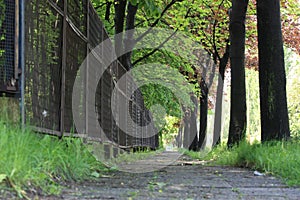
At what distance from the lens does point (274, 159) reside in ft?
22.6

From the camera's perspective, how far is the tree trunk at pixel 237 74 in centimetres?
1313

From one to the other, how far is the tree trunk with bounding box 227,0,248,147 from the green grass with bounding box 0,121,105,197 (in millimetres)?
8235

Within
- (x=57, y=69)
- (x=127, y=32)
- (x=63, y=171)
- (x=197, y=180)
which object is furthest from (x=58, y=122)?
(x=127, y=32)

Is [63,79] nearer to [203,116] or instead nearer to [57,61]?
[57,61]

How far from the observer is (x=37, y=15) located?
514 cm

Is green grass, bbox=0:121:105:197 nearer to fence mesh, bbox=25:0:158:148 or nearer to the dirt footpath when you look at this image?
the dirt footpath

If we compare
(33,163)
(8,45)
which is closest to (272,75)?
(8,45)

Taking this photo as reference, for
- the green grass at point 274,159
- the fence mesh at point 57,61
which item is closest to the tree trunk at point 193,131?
the green grass at point 274,159

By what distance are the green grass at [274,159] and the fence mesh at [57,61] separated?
240 cm

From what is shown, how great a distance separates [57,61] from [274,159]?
3126 mm

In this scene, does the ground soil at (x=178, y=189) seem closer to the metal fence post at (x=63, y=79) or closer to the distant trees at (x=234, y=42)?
the metal fence post at (x=63, y=79)

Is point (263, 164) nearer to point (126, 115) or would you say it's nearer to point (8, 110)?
point (8, 110)

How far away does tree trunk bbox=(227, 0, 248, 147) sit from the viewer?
43.1 ft

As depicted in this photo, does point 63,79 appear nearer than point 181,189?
No
